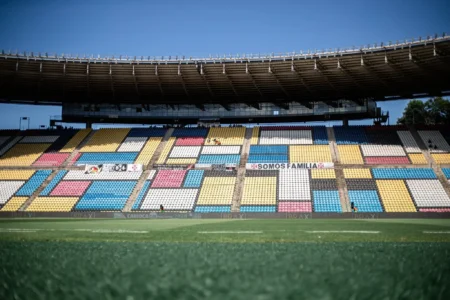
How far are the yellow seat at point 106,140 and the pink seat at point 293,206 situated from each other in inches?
837

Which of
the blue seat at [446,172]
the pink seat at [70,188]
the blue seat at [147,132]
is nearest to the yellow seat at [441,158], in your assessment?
the blue seat at [446,172]

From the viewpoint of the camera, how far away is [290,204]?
31.1 meters

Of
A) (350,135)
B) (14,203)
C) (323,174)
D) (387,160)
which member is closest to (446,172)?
(387,160)

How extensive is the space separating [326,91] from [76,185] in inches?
1143

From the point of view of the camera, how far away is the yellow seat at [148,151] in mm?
39625

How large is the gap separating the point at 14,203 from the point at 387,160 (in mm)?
35540

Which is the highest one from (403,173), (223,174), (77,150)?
(77,150)

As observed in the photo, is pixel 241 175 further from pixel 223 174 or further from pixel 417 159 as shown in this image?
pixel 417 159

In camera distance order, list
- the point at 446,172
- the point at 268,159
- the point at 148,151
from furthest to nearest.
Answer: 1. the point at 148,151
2. the point at 268,159
3. the point at 446,172

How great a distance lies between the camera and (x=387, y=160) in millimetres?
35844

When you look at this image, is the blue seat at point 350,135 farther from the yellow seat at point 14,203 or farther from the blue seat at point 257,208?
the yellow seat at point 14,203

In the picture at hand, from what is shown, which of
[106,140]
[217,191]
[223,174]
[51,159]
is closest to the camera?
[217,191]

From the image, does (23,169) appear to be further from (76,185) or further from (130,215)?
(130,215)

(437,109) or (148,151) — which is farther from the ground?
(437,109)
